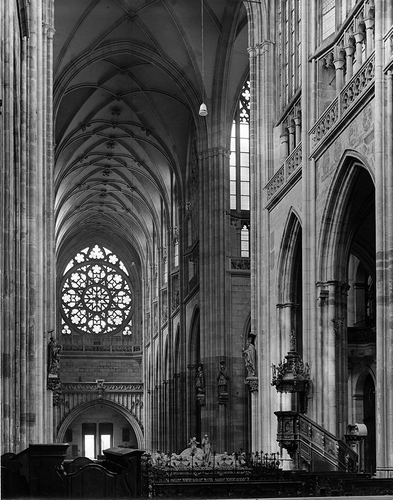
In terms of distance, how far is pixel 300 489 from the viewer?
19.0 m

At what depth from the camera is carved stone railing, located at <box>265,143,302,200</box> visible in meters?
28.6

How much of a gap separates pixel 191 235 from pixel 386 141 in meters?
27.0

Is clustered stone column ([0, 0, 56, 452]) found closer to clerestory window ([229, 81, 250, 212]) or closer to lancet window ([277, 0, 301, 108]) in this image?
lancet window ([277, 0, 301, 108])

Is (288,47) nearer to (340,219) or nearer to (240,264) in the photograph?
(340,219)

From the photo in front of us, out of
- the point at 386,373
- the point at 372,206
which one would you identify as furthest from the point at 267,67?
the point at 386,373

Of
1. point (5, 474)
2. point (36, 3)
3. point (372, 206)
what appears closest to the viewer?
point (5, 474)

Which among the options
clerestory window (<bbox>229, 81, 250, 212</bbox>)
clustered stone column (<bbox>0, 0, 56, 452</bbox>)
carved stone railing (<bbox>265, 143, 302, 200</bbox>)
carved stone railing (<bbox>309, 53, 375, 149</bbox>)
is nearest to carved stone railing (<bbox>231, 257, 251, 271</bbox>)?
clerestory window (<bbox>229, 81, 250, 212</bbox>)

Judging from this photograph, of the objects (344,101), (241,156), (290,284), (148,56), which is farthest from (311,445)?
(148,56)

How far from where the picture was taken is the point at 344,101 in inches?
966

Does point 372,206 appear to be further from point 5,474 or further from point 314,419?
point 5,474

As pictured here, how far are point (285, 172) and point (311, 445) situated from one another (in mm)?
8909

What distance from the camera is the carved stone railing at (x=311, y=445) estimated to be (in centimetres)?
2384

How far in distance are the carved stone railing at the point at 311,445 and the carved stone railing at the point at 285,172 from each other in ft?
24.8

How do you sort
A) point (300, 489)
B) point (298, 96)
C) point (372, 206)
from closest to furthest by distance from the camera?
point (300, 489) < point (372, 206) < point (298, 96)
